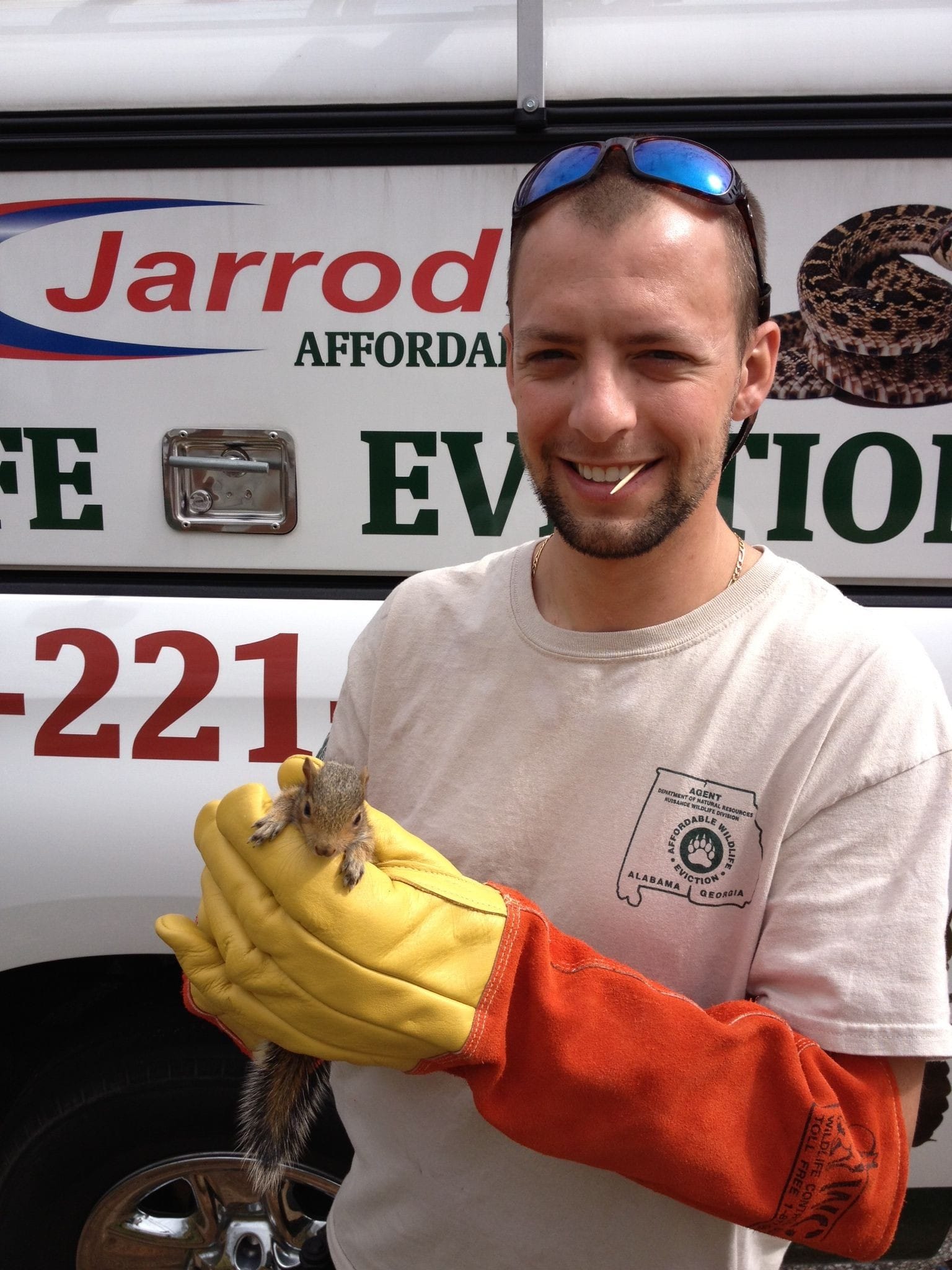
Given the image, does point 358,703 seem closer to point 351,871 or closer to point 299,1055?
point 351,871

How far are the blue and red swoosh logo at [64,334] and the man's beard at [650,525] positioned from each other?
3.95 feet

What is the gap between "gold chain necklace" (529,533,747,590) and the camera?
4.63 feet

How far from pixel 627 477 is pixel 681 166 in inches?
15.9

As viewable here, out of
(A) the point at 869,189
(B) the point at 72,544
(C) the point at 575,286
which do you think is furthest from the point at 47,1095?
(A) the point at 869,189

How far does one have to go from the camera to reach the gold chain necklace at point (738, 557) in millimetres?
1411

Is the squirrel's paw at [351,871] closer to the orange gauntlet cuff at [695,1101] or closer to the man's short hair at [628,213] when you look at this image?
the orange gauntlet cuff at [695,1101]

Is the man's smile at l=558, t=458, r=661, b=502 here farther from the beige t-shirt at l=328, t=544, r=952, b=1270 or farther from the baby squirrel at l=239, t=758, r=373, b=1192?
the baby squirrel at l=239, t=758, r=373, b=1192

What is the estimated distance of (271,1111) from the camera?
1.56m

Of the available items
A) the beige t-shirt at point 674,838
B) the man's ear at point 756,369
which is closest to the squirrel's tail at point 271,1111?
the beige t-shirt at point 674,838

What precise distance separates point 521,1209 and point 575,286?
1.22 meters

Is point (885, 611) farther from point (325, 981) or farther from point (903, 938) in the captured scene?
point (325, 981)

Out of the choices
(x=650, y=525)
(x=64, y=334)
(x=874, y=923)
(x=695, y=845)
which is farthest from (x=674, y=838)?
(x=64, y=334)

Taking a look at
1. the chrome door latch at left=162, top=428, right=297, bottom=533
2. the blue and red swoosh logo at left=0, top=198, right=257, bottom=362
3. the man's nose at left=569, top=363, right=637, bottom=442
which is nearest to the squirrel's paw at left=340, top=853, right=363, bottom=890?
the man's nose at left=569, top=363, right=637, bottom=442

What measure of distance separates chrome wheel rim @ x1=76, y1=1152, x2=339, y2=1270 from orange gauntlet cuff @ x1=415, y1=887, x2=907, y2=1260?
5.26 ft
